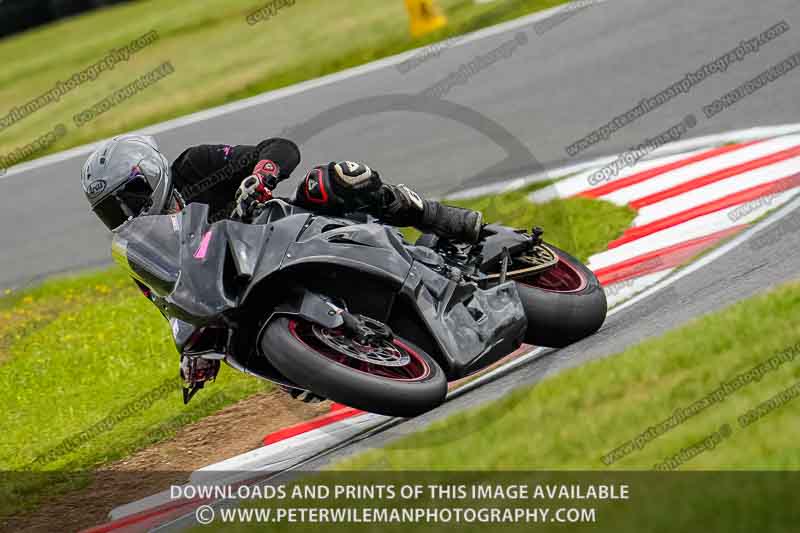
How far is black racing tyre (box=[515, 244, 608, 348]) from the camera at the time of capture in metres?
5.92

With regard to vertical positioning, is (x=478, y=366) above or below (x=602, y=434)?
below

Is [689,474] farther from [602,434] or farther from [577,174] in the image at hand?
[577,174]

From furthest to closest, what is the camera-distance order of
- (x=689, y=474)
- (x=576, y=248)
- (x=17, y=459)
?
1. (x=576, y=248)
2. (x=17, y=459)
3. (x=689, y=474)

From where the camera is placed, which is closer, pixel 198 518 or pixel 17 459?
pixel 198 518

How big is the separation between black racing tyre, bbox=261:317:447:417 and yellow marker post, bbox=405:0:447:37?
34.1ft

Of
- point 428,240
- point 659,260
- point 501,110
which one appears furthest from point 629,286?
point 501,110

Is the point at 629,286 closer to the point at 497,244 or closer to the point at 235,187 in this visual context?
the point at 497,244

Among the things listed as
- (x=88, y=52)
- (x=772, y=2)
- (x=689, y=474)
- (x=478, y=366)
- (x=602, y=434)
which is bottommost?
(x=88, y=52)

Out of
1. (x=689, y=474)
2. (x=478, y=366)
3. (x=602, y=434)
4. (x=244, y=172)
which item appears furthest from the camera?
(x=244, y=172)

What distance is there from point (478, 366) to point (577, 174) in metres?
4.56

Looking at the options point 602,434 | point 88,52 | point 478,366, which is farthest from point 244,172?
point 88,52

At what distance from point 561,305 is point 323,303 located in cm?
153

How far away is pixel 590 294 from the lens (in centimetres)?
608

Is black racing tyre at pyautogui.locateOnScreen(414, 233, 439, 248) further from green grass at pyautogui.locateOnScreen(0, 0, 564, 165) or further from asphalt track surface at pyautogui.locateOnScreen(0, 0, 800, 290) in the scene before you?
green grass at pyautogui.locateOnScreen(0, 0, 564, 165)
